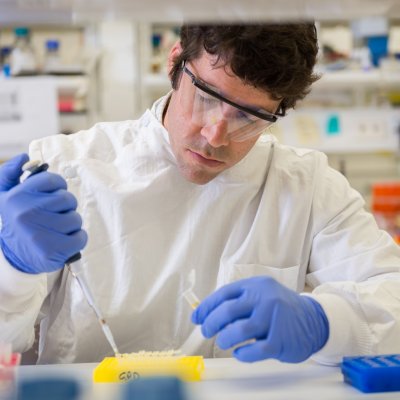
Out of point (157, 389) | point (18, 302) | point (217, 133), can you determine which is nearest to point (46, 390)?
point (157, 389)

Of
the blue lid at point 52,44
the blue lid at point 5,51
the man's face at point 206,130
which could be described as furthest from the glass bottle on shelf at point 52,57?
the man's face at point 206,130

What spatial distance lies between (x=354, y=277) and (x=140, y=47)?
7.09 feet

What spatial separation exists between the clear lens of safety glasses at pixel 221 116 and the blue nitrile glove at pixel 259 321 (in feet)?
1.23

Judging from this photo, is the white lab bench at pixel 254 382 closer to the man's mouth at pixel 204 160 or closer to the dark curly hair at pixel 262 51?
the man's mouth at pixel 204 160

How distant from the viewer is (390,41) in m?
3.71

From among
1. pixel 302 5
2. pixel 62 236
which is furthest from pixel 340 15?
pixel 62 236

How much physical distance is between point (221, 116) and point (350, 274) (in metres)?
0.58

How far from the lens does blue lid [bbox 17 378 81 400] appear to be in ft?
2.59

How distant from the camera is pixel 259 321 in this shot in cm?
122

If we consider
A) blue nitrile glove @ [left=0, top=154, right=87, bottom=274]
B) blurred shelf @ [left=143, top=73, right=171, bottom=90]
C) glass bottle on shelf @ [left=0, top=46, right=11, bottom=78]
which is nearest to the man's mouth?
blue nitrile glove @ [left=0, top=154, right=87, bottom=274]

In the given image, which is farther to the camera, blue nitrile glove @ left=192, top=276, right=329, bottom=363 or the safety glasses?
the safety glasses

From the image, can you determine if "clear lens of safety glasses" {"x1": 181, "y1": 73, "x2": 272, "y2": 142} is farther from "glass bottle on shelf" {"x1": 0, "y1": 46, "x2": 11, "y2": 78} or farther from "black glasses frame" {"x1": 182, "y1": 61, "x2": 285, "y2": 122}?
"glass bottle on shelf" {"x1": 0, "y1": 46, "x2": 11, "y2": 78}

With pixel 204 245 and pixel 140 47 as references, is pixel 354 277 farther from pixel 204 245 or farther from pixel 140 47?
pixel 140 47

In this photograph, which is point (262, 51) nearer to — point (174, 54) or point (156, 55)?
point (174, 54)
